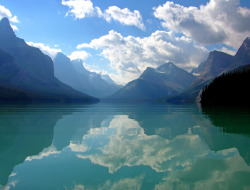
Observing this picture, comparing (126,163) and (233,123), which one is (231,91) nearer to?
(233,123)

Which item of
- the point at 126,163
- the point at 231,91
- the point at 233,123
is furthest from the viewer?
the point at 231,91

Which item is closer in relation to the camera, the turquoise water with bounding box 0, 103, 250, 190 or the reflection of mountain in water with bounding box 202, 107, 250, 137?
the turquoise water with bounding box 0, 103, 250, 190

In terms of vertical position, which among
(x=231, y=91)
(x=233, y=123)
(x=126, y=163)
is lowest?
(x=126, y=163)

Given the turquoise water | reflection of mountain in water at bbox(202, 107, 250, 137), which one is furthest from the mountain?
the turquoise water

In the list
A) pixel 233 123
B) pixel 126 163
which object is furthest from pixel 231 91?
pixel 126 163

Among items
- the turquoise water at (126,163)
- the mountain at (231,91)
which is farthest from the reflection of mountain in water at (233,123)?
the mountain at (231,91)

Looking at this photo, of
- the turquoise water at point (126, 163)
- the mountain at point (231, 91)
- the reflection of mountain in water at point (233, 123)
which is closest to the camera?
the turquoise water at point (126, 163)

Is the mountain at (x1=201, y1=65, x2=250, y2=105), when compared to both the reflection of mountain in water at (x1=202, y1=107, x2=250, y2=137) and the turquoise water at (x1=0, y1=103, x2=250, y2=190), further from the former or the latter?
the turquoise water at (x1=0, y1=103, x2=250, y2=190)

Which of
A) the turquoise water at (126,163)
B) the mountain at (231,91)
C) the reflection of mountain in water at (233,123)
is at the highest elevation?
the mountain at (231,91)

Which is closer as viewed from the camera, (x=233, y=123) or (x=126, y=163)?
(x=126, y=163)

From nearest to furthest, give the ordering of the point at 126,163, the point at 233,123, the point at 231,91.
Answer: the point at 126,163
the point at 233,123
the point at 231,91

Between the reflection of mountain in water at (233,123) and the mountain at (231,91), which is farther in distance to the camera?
the mountain at (231,91)

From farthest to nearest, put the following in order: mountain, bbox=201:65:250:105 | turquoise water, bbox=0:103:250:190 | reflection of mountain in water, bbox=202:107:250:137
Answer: mountain, bbox=201:65:250:105
reflection of mountain in water, bbox=202:107:250:137
turquoise water, bbox=0:103:250:190

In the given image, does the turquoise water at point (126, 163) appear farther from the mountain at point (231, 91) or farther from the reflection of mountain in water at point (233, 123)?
the mountain at point (231, 91)
